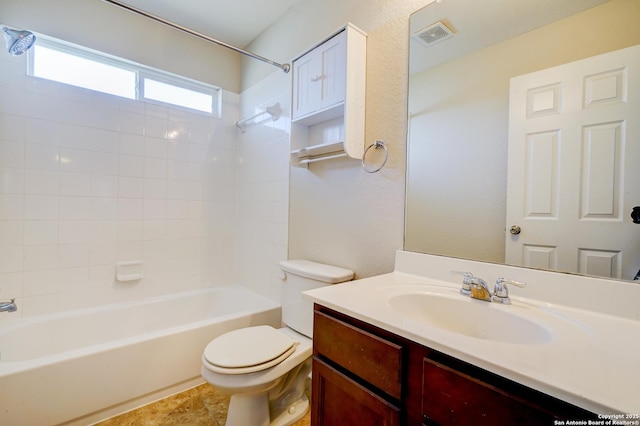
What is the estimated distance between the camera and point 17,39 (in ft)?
4.90

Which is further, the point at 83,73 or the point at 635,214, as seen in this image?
the point at 83,73

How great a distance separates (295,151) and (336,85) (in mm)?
475

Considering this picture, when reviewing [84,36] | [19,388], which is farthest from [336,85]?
[19,388]

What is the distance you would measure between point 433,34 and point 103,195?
2308mm

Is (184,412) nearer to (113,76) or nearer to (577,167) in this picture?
(577,167)

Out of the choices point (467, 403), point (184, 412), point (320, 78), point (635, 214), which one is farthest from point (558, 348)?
point (184, 412)

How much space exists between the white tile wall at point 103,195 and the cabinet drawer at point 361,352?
72.2 inches

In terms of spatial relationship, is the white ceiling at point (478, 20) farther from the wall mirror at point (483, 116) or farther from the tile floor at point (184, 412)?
the tile floor at point (184, 412)

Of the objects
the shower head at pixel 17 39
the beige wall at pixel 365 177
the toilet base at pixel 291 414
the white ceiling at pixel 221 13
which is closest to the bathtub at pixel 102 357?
the toilet base at pixel 291 414

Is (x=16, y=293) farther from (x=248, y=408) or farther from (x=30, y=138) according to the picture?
(x=248, y=408)

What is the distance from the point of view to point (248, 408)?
1.35 m

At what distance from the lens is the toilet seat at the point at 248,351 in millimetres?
1226

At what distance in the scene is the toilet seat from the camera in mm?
1226

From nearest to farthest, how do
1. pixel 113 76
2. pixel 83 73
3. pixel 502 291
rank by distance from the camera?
1. pixel 502 291
2. pixel 83 73
3. pixel 113 76
